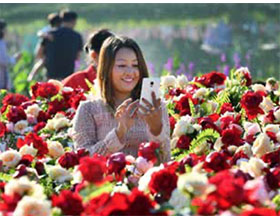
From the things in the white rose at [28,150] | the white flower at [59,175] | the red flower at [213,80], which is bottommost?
the white flower at [59,175]

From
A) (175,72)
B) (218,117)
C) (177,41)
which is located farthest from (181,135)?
(177,41)

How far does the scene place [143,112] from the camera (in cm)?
455

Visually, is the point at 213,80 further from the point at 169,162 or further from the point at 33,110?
the point at 169,162

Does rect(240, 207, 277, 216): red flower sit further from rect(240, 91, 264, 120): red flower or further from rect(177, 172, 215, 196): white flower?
rect(240, 91, 264, 120): red flower

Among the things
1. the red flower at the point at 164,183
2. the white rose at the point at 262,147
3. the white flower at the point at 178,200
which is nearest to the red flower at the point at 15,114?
the white rose at the point at 262,147

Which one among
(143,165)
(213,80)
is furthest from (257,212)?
(213,80)

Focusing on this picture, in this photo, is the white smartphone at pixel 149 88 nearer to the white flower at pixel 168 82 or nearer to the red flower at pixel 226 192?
the red flower at pixel 226 192

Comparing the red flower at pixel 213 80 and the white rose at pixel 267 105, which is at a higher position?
the red flower at pixel 213 80

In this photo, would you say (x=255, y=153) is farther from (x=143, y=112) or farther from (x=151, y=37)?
(x=151, y=37)

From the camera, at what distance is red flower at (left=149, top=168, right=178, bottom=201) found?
330 cm

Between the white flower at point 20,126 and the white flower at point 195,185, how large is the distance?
302 cm

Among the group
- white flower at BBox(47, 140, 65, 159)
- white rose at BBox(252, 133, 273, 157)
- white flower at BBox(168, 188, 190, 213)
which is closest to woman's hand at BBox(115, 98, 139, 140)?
white flower at BBox(47, 140, 65, 159)

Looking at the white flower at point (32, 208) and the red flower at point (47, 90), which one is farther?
the red flower at point (47, 90)

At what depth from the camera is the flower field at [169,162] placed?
9.57ft
